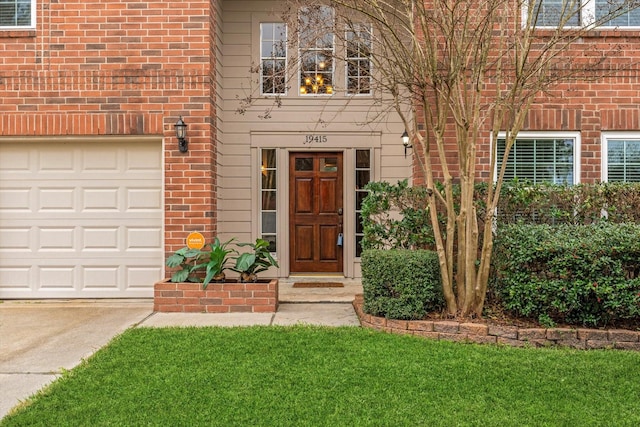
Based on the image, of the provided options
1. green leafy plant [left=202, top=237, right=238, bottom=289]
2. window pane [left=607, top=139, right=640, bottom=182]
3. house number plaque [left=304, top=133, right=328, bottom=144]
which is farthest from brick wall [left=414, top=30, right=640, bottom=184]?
green leafy plant [left=202, top=237, right=238, bottom=289]

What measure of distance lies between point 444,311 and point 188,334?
243 cm

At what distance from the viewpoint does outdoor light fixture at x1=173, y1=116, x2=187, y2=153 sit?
18.3 ft

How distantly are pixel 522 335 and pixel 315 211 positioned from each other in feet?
12.9

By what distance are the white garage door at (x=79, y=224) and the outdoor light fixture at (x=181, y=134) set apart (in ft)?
1.73

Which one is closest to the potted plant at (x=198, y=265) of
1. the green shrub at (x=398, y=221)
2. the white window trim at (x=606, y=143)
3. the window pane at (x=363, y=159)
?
the green shrub at (x=398, y=221)

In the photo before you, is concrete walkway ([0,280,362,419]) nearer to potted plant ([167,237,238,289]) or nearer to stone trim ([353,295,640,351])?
potted plant ([167,237,238,289])

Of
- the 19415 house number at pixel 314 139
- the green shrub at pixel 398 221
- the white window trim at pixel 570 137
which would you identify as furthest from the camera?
the 19415 house number at pixel 314 139

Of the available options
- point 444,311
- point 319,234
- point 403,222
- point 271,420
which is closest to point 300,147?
point 319,234

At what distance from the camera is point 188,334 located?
420 cm

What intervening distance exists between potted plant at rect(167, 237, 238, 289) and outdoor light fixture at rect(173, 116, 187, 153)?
1.22 metres

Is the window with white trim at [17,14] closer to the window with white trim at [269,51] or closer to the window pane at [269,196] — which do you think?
the window with white trim at [269,51]

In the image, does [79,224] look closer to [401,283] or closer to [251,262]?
[251,262]

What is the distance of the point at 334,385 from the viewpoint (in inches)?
121

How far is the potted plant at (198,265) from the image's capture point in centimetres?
523
